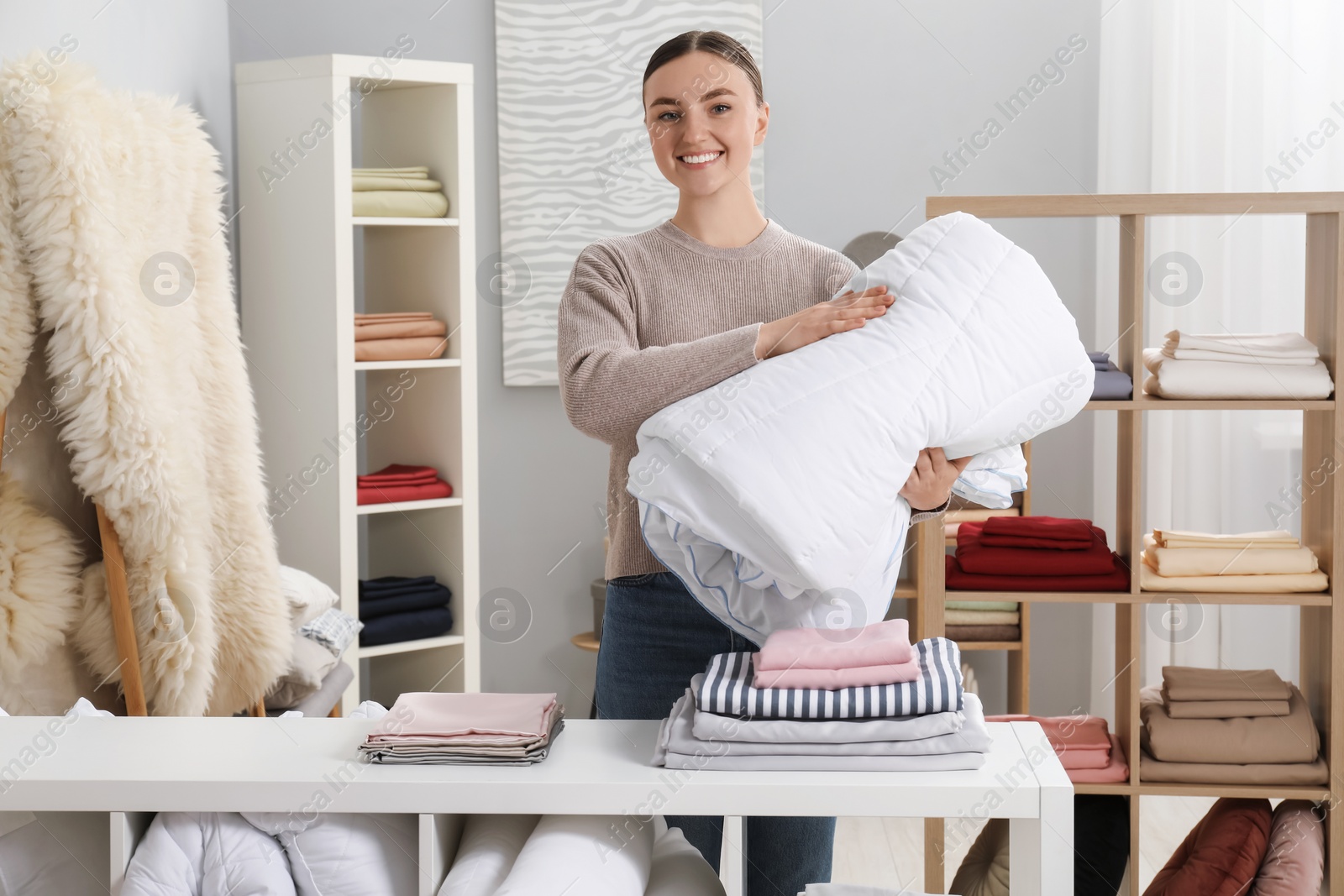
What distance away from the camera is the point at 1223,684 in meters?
2.16

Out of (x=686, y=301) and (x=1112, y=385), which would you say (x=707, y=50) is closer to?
(x=686, y=301)

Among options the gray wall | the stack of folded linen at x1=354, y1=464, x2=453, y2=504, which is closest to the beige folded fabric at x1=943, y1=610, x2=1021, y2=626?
the gray wall

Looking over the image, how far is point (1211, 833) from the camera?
2.10m

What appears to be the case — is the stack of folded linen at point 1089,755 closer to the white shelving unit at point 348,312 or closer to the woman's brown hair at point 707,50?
the woman's brown hair at point 707,50

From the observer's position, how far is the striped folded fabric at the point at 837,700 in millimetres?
1029

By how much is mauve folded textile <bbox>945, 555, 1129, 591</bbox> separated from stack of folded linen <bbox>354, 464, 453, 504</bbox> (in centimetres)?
150

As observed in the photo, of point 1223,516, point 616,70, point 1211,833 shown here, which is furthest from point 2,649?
point 1223,516

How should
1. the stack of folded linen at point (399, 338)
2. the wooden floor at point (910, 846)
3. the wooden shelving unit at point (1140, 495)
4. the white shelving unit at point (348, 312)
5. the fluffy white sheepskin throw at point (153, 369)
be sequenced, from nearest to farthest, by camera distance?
the fluffy white sheepskin throw at point (153, 369) < the wooden shelving unit at point (1140, 495) < the wooden floor at point (910, 846) < the white shelving unit at point (348, 312) < the stack of folded linen at point (399, 338)

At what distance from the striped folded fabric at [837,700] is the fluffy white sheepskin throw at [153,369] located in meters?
1.15

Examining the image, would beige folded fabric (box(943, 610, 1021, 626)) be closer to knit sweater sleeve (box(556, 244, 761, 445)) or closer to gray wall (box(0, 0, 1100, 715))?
gray wall (box(0, 0, 1100, 715))

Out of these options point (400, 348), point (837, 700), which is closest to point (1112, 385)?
point (837, 700)

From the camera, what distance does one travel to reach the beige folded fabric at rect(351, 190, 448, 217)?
9.67ft

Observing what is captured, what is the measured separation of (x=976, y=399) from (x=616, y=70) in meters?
2.58

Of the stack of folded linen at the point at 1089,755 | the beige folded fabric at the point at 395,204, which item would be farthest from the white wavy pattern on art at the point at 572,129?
the stack of folded linen at the point at 1089,755
